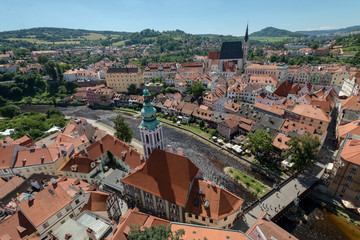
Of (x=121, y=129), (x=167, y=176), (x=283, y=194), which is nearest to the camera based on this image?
(x=167, y=176)

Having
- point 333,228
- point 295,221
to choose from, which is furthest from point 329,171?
point 295,221

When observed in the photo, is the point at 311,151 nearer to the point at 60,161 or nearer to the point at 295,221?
the point at 295,221

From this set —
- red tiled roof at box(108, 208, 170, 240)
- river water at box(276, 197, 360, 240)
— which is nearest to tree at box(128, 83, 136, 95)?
red tiled roof at box(108, 208, 170, 240)

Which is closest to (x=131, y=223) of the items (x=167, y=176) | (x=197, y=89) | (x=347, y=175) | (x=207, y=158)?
(x=167, y=176)

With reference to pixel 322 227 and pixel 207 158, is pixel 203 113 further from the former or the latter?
pixel 322 227

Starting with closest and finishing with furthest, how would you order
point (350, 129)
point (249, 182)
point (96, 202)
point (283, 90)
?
point (96, 202) → point (249, 182) → point (350, 129) → point (283, 90)

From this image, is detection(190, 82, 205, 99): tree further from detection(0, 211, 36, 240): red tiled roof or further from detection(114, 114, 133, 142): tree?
detection(0, 211, 36, 240): red tiled roof

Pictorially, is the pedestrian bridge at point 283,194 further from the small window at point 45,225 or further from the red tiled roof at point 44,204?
the small window at point 45,225
